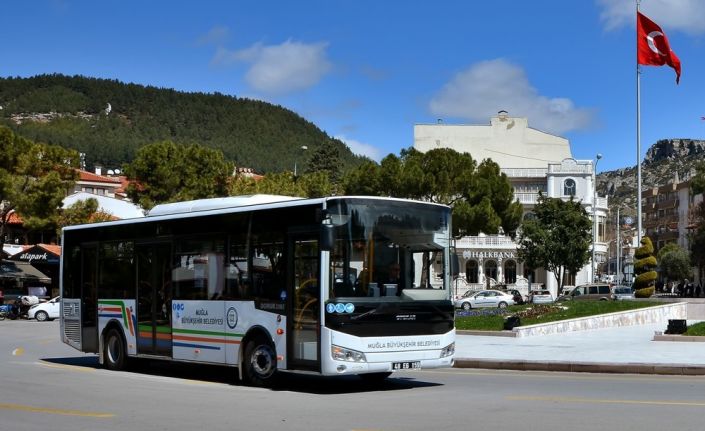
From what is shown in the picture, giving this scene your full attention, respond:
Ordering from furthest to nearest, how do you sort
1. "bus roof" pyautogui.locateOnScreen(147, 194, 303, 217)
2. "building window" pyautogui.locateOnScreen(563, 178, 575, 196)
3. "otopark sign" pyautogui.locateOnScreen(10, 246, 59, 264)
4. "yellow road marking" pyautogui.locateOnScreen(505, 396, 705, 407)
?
"building window" pyautogui.locateOnScreen(563, 178, 575, 196) → "otopark sign" pyautogui.locateOnScreen(10, 246, 59, 264) → "bus roof" pyautogui.locateOnScreen(147, 194, 303, 217) → "yellow road marking" pyautogui.locateOnScreen(505, 396, 705, 407)

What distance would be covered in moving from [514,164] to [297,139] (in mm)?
71925

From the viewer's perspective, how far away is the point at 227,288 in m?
15.9

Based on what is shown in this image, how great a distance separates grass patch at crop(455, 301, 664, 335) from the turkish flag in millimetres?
10789

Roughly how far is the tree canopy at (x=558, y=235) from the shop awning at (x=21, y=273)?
34245 millimetres

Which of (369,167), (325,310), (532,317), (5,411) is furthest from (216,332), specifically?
(369,167)

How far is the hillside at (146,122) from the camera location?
150125 millimetres

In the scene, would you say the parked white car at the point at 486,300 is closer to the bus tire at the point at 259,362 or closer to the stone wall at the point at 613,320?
the stone wall at the point at 613,320

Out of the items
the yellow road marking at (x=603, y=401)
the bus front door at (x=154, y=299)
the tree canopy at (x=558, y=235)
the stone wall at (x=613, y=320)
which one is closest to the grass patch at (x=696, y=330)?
the stone wall at (x=613, y=320)

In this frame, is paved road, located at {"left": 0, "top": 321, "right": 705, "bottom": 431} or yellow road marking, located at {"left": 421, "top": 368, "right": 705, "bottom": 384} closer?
paved road, located at {"left": 0, "top": 321, "right": 705, "bottom": 431}

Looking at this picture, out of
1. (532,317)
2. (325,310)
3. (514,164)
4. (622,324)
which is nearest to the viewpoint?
(325,310)

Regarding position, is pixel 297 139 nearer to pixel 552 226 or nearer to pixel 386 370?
pixel 552 226

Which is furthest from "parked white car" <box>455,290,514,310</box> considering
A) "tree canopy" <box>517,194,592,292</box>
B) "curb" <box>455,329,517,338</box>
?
"curb" <box>455,329,517,338</box>

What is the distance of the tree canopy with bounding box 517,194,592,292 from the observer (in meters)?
62.2

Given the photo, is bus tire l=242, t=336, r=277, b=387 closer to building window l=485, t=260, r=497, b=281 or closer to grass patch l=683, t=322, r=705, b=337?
grass patch l=683, t=322, r=705, b=337
